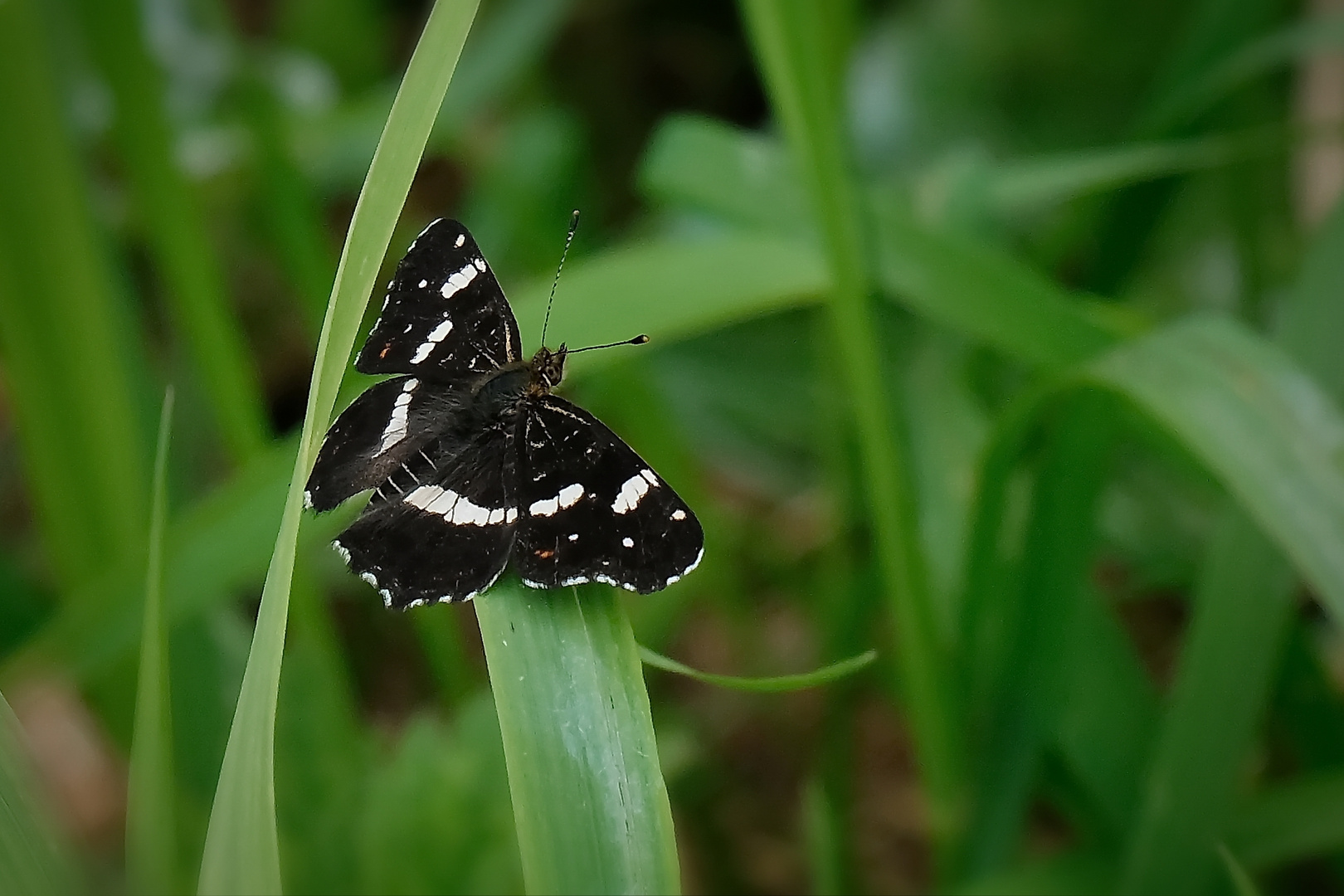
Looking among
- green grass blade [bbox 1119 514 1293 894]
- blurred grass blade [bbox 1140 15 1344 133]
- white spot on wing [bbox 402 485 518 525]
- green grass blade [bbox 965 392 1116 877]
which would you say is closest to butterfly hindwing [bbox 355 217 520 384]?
white spot on wing [bbox 402 485 518 525]

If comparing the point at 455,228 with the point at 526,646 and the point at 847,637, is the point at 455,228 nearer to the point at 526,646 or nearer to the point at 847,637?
the point at 526,646

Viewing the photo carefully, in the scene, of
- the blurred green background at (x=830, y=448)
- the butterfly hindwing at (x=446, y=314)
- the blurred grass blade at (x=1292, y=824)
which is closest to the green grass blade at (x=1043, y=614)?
the blurred green background at (x=830, y=448)

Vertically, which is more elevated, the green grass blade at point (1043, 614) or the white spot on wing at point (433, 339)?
the white spot on wing at point (433, 339)

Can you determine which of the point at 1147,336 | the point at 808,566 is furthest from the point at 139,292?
the point at 1147,336

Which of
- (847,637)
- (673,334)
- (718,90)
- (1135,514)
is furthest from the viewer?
(718,90)

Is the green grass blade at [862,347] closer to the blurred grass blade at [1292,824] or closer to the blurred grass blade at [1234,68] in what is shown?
the blurred grass blade at [1292,824]
